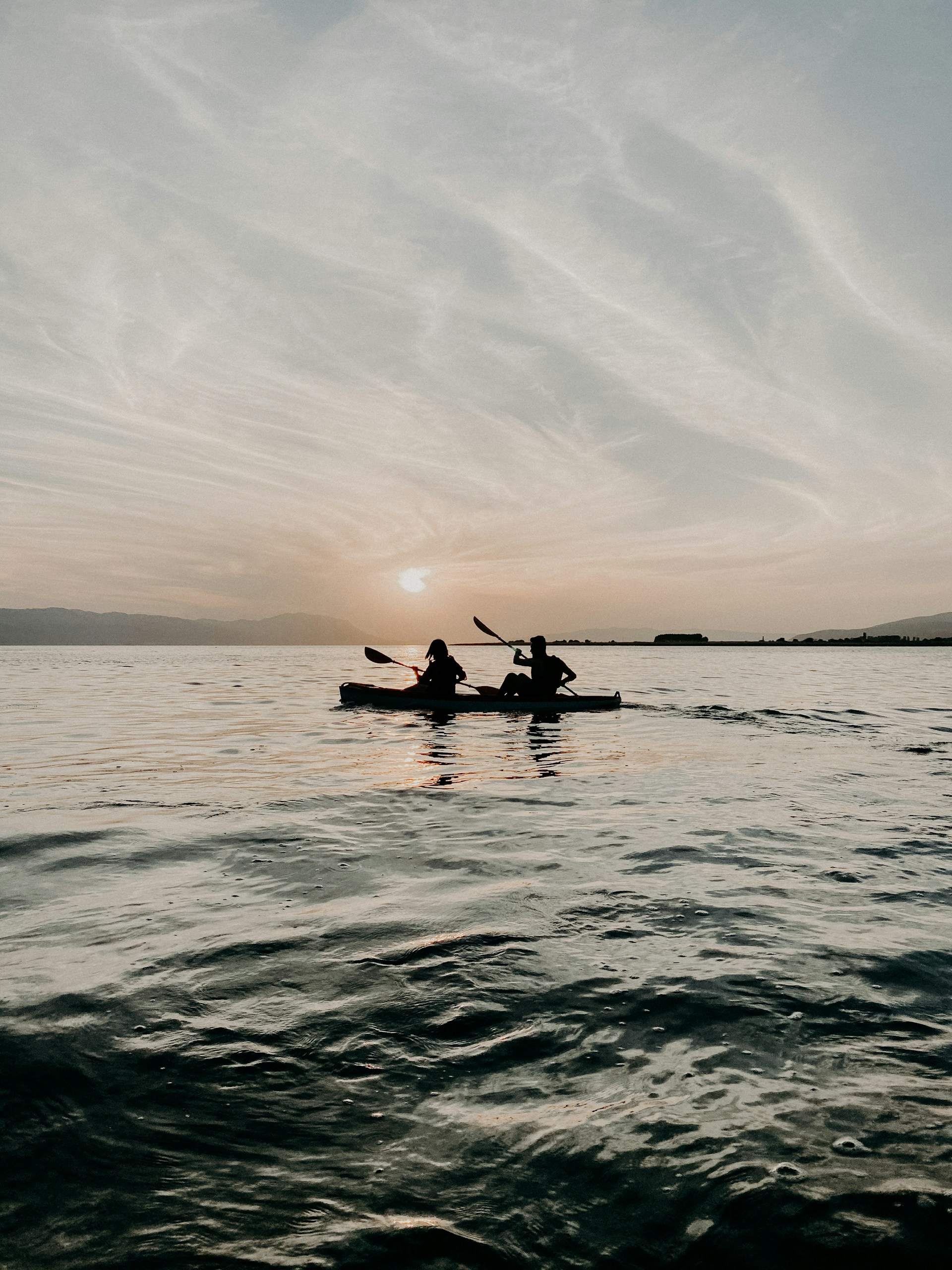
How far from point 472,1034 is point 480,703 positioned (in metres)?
20.5

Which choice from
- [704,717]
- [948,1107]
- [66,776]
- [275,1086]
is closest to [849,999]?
[948,1107]

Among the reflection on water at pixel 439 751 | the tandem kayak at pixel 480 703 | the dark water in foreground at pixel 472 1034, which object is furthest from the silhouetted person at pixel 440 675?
the dark water in foreground at pixel 472 1034

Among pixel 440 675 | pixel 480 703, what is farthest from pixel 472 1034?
pixel 440 675

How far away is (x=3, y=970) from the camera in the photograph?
563cm

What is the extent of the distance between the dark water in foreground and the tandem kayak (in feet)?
42.1

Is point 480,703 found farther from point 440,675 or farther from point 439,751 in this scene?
point 439,751

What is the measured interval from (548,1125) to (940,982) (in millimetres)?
3633

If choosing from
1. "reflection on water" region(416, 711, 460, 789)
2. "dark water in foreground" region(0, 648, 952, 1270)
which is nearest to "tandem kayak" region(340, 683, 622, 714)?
"reflection on water" region(416, 711, 460, 789)

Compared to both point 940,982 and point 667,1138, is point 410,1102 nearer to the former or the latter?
point 667,1138

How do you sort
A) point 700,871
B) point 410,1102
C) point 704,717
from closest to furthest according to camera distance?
point 410,1102
point 700,871
point 704,717

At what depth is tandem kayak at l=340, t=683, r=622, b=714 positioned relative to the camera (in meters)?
25.3

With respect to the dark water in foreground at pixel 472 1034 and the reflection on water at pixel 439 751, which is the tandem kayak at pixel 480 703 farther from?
the dark water in foreground at pixel 472 1034

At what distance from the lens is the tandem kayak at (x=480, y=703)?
2534cm

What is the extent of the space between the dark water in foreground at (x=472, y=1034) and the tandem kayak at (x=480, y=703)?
1282cm
